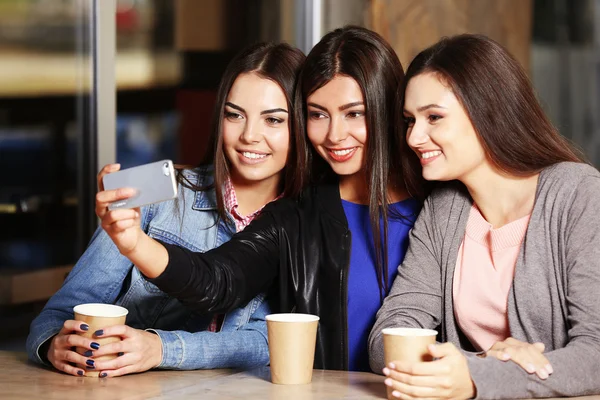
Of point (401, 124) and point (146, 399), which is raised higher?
point (401, 124)

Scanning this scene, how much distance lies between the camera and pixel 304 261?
2.13 metres

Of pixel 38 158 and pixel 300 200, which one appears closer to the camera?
pixel 300 200

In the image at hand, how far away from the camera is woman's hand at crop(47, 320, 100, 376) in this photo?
5.56ft

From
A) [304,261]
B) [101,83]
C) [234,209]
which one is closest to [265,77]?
[234,209]

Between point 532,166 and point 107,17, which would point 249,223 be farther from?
point 107,17

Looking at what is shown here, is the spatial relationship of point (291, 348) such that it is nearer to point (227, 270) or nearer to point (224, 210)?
point (227, 270)

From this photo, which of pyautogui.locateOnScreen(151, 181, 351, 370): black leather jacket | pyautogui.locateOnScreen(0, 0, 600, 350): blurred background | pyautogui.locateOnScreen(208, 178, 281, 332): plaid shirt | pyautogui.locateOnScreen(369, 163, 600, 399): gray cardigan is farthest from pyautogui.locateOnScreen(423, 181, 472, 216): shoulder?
pyautogui.locateOnScreen(0, 0, 600, 350): blurred background

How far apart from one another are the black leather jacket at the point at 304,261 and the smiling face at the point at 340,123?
5.2 inches

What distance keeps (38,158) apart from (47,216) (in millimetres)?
227

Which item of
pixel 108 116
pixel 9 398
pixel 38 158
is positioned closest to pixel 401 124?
pixel 9 398

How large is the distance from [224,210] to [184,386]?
0.64 metres

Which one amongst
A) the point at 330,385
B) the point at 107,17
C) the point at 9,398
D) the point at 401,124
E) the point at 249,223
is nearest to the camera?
the point at 9,398

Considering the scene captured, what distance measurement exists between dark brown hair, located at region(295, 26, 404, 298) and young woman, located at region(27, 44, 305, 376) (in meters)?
0.09

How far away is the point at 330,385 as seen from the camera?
1.61 metres
